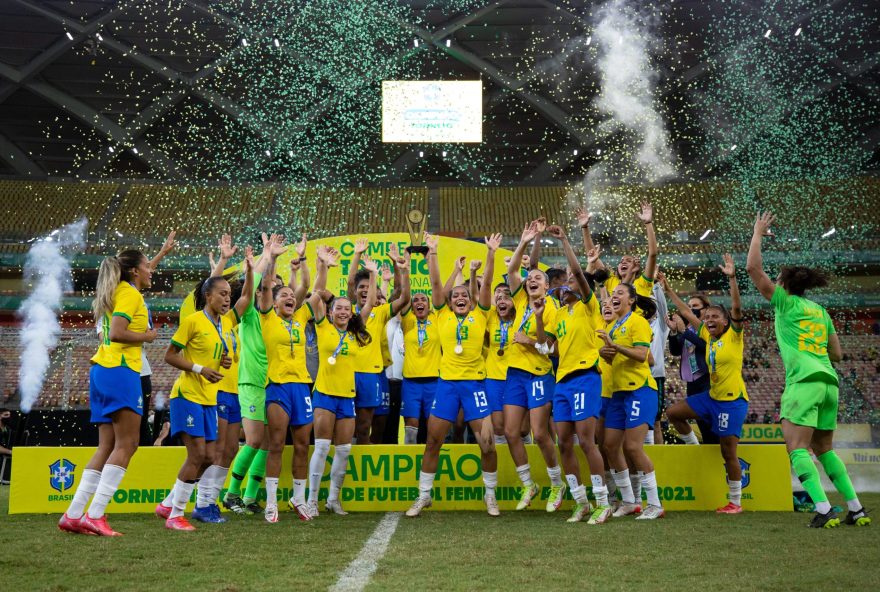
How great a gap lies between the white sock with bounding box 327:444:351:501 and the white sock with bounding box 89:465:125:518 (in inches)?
85.5

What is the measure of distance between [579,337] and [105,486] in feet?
12.7

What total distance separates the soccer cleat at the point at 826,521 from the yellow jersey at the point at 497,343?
113 inches

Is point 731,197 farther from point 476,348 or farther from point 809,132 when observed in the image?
point 476,348

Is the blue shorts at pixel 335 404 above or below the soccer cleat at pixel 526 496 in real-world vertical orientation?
above

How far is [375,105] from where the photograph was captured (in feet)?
115

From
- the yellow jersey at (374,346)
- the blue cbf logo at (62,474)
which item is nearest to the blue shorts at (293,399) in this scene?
the yellow jersey at (374,346)

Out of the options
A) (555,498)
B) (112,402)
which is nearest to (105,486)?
(112,402)

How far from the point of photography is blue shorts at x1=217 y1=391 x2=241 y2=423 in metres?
7.46

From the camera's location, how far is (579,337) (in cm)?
709

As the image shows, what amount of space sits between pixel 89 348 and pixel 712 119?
25434mm

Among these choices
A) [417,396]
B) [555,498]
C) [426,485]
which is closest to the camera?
[426,485]

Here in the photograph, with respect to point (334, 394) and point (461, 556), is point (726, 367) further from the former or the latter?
point (461, 556)

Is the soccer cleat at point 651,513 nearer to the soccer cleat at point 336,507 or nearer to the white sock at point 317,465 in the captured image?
the soccer cleat at point 336,507

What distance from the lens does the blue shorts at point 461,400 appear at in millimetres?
7477
